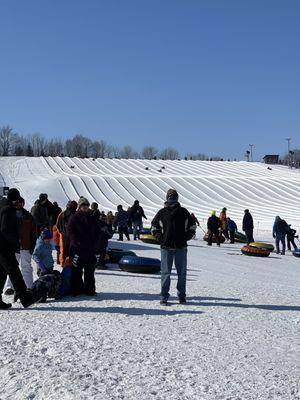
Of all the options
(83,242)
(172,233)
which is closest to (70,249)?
(83,242)

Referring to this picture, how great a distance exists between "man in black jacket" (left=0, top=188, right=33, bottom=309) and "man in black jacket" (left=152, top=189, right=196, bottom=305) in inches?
68.6

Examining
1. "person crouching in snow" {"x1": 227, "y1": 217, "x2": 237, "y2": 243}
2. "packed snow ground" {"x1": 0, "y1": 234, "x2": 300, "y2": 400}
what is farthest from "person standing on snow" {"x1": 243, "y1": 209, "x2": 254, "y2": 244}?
→ "packed snow ground" {"x1": 0, "y1": 234, "x2": 300, "y2": 400}

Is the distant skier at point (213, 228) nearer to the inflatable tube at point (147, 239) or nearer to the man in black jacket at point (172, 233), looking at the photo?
the inflatable tube at point (147, 239)

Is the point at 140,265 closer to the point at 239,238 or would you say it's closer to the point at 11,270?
the point at 11,270

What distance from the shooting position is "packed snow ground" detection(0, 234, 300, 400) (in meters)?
4.08

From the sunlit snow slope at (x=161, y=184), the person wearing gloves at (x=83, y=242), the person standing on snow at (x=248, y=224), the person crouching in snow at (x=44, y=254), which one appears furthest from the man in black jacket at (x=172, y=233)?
the sunlit snow slope at (x=161, y=184)

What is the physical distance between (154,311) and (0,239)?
207 centimetres

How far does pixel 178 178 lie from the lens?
6156 cm

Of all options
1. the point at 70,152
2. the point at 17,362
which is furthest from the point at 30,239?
the point at 70,152

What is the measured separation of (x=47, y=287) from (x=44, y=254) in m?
0.92

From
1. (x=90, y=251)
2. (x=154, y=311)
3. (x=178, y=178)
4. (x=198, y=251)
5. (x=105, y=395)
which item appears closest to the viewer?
(x=105, y=395)

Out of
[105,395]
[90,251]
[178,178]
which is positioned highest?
[178,178]

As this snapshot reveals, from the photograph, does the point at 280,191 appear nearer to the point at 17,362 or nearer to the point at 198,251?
the point at 198,251

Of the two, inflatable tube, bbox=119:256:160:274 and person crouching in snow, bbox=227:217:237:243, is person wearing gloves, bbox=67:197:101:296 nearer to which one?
inflatable tube, bbox=119:256:160:274
